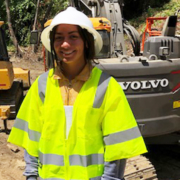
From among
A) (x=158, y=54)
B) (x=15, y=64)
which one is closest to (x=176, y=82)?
(x=158, y=54)

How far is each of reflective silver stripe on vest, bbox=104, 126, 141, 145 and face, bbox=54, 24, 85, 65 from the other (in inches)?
17.9

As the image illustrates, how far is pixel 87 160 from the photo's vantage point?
69.9 inches

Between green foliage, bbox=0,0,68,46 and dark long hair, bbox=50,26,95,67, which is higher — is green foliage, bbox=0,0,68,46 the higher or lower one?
the lower one

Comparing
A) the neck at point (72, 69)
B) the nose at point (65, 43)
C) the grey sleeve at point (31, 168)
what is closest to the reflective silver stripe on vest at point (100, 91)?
the neck at point (72, 69)

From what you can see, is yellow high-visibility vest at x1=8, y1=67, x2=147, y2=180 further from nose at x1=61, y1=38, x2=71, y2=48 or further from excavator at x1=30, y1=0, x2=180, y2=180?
excavator at x1=30, y1=0, x2=180, y2=180

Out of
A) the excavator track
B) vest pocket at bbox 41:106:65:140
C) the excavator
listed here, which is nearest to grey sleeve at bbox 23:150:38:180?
vest pocket at bbox 41:106:65:140

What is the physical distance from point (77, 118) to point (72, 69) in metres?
0.29

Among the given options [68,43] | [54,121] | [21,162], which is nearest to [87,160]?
[54,121]

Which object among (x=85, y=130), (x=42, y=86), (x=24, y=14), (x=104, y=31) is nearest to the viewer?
(x=85, y=130)

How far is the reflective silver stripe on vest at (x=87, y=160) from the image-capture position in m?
1.78

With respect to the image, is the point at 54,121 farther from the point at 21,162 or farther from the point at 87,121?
the point at 21,162

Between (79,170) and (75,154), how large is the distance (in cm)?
9

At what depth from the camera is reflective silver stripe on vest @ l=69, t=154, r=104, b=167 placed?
1.78 metres

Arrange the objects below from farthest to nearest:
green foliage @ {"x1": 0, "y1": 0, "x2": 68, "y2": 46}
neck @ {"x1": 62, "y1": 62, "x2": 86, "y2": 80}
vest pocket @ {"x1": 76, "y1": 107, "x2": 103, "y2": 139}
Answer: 1. green foliage @ {"x1": 0, "y1": 0, "x2": 68, "y2": 46}
2. neck @ {"x1": 62, "y1": 62, "x2": 86, "y2": 80}
3. vest pocket @ {"x1": 76, "y1": 107, "x2": 103, "y2": 139}
